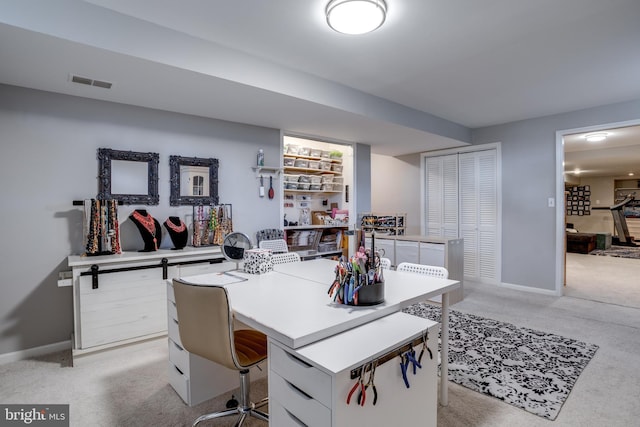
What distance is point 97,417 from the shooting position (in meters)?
1.97

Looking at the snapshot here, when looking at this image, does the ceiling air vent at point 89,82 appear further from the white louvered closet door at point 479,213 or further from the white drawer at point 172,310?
the white louvered closet door at point 479,213

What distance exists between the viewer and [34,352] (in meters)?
2.78

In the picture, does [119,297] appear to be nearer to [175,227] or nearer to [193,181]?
[175,227]

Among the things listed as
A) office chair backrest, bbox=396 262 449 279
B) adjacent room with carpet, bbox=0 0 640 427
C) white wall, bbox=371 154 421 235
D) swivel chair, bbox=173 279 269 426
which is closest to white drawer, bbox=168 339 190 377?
adjacent room with carpet, bbox=0 0 640 427

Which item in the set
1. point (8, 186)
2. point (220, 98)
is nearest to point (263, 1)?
point (220, 98)

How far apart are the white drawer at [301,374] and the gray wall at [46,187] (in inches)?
98.6

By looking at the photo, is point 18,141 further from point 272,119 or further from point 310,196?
point 310,196

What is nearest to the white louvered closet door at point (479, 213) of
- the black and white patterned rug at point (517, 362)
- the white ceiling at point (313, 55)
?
the white ceiling at point (313, 55)

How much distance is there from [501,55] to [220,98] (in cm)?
242

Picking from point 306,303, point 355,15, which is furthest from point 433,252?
point 355,15

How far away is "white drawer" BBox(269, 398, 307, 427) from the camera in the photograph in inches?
52.0

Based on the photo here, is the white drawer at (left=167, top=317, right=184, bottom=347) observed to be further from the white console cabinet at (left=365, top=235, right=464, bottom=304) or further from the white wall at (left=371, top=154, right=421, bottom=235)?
the white wall at (left=371, top=154, right=421, bottom=235)

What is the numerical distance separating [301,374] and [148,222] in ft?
8.05

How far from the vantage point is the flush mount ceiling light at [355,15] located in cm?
195
